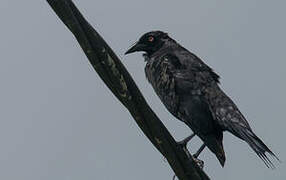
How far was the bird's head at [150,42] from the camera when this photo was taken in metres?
9.09

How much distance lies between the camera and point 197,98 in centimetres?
730

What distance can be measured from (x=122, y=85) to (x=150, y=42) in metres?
5.04

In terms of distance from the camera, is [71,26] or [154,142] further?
[154,142]

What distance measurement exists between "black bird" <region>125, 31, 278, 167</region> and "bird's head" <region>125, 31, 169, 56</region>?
2.04 ft

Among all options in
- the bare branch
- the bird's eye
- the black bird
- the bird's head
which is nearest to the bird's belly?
the black bird

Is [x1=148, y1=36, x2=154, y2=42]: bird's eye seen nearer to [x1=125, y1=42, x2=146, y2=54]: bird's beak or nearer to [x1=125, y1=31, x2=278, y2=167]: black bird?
[x1=125, y1=42, x2=146, y2=54]: bird's beak

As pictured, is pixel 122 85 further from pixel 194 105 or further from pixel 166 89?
pixel 166 89

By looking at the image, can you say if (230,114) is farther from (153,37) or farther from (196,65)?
(153,37)

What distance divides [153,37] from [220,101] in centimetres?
234

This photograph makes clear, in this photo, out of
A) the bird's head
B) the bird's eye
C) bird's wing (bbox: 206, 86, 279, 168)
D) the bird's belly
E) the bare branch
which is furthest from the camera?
the bird's eye

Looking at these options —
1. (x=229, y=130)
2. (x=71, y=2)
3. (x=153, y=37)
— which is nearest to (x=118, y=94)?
(x=71, y=2)

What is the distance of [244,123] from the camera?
6828 millimetres

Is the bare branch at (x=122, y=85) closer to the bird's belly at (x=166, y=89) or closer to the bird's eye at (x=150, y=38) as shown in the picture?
the bird's belly at (x=166, y=89)

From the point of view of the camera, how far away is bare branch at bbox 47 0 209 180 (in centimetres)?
383
